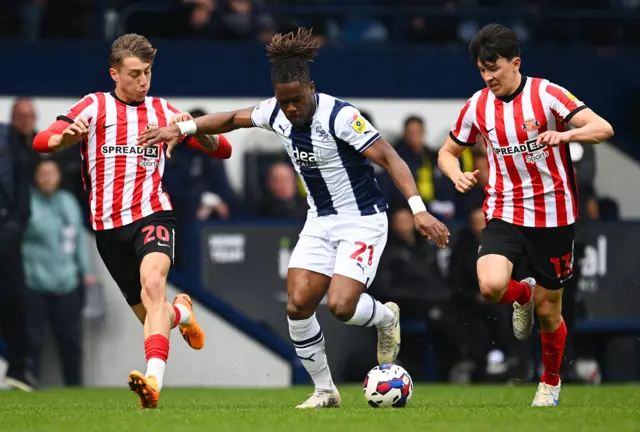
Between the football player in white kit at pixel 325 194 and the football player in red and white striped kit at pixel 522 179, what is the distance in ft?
2.03

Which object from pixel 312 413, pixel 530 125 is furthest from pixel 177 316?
pixel 530 125

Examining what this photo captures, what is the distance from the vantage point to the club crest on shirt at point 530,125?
846 centimetres

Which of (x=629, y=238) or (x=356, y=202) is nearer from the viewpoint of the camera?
(x=356, y=202)

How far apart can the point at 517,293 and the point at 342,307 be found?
134 centimetres

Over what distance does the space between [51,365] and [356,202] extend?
17.1ft

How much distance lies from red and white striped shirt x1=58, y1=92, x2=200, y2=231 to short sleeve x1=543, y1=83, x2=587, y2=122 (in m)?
2.60

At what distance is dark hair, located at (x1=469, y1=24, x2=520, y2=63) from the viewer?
27.6ft

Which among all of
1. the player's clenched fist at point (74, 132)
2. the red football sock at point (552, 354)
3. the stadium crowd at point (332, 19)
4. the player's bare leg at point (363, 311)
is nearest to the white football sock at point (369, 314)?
the player's bare leg at point (363, 311)

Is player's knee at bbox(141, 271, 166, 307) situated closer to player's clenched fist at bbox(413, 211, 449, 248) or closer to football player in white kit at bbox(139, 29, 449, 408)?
football player in white kit at bbox(139, 29, 449, 408)

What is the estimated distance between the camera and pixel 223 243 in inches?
502

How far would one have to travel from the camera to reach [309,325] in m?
8.38

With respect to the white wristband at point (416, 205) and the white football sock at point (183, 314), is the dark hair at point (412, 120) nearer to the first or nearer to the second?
the white football sock at point (183, 314)

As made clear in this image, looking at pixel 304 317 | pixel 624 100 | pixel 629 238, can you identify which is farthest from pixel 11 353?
pixel 624 100

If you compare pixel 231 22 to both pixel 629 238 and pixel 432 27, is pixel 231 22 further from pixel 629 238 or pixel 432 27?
pixel 629 238
